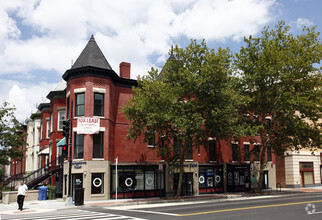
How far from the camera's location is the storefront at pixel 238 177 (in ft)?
123

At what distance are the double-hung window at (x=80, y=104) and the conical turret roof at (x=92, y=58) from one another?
264cm

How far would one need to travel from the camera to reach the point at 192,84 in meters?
26.4

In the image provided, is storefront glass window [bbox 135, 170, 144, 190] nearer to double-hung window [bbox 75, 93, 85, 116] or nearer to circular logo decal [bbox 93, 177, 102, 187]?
circular logo decal [bbox 93, 177, 102, 187]

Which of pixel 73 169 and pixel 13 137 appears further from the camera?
pixel 13 137

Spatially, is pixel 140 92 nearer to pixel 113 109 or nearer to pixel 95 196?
pixel 113 109

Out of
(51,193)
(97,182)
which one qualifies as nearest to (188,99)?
(97,182)

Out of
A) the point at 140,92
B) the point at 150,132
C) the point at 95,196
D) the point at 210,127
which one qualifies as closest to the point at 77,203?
the point at 95,196

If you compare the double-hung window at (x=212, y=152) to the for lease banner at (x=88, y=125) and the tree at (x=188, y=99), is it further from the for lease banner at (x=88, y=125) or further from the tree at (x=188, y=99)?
the for lease banner at (x=88, y=125)

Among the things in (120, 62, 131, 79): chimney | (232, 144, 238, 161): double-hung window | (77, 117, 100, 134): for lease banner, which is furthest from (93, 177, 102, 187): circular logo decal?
(232, 144, 238, 161): double-hung window

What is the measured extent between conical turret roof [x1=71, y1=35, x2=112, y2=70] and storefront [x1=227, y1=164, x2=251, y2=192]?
1837 centimetres

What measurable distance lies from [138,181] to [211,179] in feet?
31.1

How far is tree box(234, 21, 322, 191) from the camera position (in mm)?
Result: 30828

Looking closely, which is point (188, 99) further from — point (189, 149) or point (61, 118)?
point (61, 118)

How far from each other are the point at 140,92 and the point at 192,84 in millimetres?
4344
